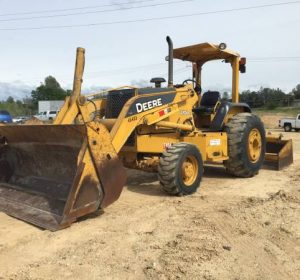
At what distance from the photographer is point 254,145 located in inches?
356

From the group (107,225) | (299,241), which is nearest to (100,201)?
(107,225)

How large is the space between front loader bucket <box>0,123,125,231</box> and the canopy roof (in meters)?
4.05

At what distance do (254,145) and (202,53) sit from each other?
222cm

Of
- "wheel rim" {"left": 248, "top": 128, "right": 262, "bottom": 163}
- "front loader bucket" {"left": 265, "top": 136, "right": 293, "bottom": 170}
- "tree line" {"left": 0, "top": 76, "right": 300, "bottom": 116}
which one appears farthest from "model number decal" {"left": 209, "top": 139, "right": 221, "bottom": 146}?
"tree line" {"left": 0, "top": 76, "right": 300, "bottom": 116}

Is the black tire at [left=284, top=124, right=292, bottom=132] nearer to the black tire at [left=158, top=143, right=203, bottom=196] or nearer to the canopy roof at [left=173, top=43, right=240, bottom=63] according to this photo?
the canopy roof at [left=173, top=43, right=240, bottom=63]

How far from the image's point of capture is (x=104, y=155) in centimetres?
551

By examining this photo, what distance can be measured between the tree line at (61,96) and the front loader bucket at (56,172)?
141 feet

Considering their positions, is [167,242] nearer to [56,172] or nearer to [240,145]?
[56,172]

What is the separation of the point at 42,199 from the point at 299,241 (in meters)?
3.21

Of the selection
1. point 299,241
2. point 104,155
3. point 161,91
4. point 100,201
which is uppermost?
point 161,91

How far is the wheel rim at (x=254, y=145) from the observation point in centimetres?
880

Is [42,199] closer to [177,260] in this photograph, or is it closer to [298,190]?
[177,260]

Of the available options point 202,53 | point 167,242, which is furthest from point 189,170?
point 202,53

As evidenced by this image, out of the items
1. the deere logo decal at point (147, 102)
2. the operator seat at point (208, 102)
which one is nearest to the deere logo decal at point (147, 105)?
the deere logo decal at point (147, 102)
